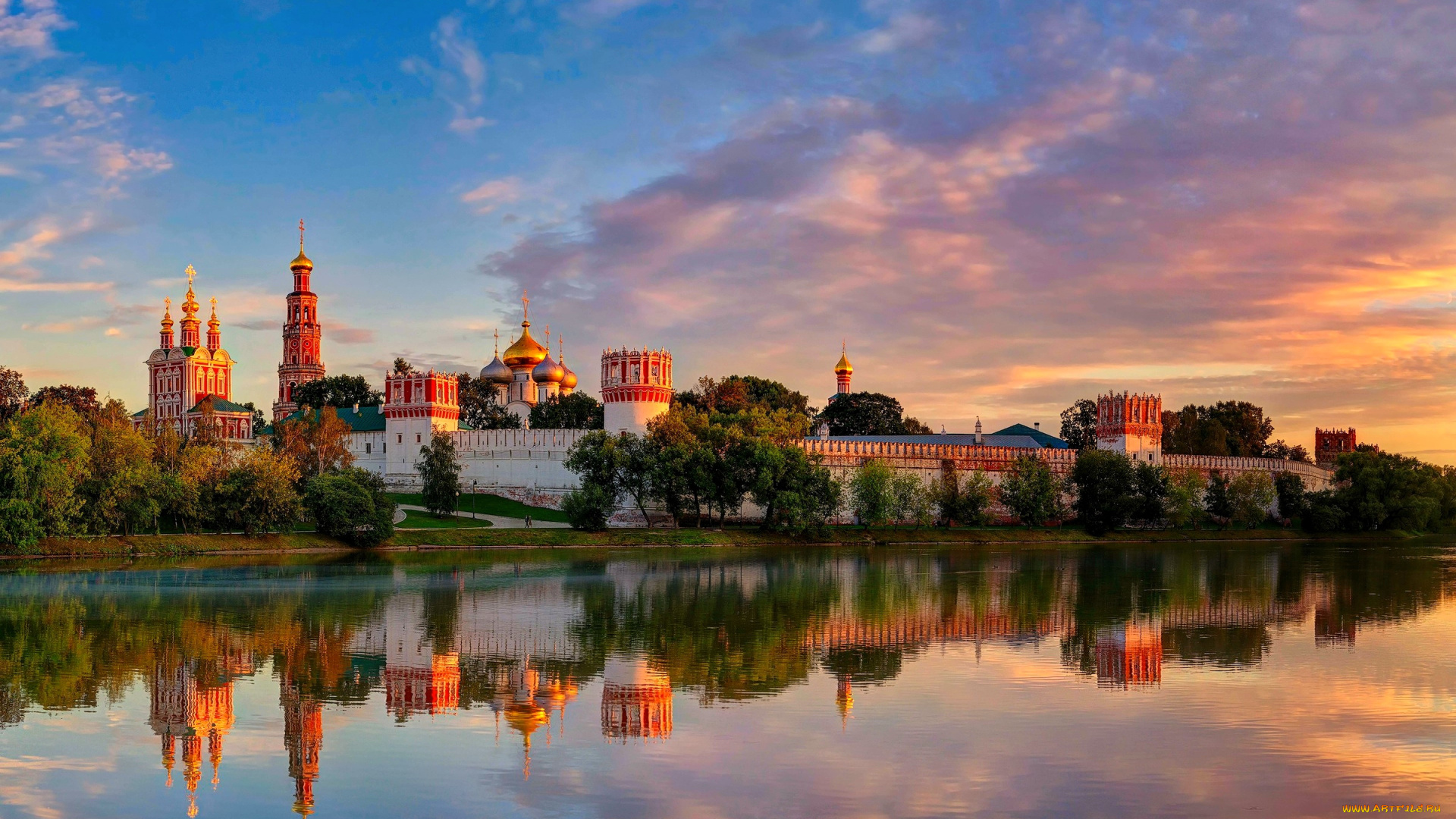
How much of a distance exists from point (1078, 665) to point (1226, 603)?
11957 millimetres

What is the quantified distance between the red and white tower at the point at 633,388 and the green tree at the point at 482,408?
65.5 feet

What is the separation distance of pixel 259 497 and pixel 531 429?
77.4 feet

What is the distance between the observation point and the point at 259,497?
4788 cm

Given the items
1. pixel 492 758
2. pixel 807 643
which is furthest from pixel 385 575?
pixel 492 758

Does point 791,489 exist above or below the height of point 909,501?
above

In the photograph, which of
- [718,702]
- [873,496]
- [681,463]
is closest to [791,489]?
[681,463]

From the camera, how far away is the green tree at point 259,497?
47.9 meters

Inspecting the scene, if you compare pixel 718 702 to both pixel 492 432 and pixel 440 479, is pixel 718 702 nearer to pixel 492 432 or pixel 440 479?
pixel 440 479

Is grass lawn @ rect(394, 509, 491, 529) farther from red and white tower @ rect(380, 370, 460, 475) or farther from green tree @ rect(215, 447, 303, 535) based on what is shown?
red and white tower @ rect(380, 370, 460, 475)

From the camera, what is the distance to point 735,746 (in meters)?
14.0

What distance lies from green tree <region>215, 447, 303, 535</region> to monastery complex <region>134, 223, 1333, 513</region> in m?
14.4

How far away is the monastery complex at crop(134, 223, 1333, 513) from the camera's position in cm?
6675

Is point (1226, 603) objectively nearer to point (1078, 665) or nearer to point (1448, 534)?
point (1078, 665)

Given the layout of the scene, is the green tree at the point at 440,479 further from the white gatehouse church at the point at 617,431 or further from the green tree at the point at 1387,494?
the green tree at the point at 1387,494
